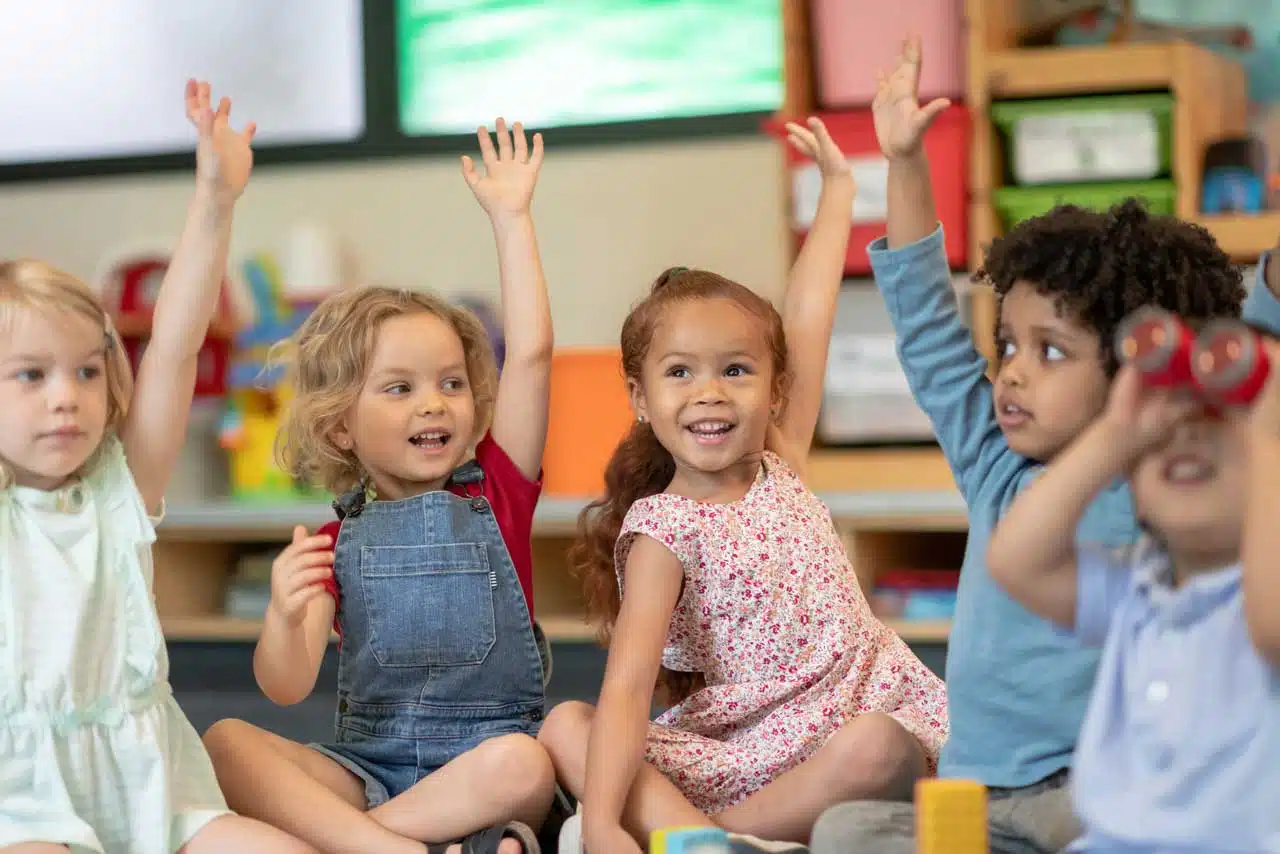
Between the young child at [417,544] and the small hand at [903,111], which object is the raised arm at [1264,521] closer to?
the small hand at [903,111]

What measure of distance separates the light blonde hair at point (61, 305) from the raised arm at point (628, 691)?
0.46 meters

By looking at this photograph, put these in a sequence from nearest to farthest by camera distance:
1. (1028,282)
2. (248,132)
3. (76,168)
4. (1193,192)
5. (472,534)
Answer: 1. (1028,282)
2. (248,132)
3. (472,534)
4. (1193,192)
5. (76,168)

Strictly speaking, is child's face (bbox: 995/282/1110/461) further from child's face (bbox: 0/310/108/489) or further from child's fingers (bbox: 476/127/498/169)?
child's face (bbox: 0/310/108/489)

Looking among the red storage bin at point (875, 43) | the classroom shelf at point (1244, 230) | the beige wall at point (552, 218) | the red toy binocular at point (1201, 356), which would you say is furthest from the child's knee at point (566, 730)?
the beige wall at point (552, 218)

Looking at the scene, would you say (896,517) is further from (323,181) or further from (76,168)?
(76,168)

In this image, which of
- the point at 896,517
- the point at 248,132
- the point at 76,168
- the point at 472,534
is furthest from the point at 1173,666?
the point at 76,168

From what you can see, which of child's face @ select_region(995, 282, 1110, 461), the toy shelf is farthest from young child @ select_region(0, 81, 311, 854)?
the toy shelf

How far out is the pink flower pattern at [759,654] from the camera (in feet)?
4.54

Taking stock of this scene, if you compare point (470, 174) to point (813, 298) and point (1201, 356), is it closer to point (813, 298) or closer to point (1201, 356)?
point (813, 298)

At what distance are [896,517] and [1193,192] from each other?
66 centimetres

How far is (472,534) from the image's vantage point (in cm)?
149

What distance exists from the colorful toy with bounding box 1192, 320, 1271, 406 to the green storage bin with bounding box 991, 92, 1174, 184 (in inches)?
66.1

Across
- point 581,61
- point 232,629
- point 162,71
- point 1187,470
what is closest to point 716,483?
point 1187,470

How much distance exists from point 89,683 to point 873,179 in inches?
63.3
